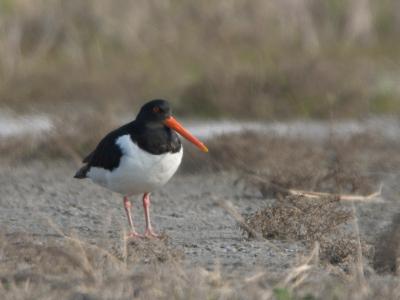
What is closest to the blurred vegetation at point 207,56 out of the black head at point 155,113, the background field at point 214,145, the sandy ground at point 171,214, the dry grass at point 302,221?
the background field at point 214,145

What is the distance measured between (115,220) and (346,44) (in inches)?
519

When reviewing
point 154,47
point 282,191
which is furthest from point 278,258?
point 154,47

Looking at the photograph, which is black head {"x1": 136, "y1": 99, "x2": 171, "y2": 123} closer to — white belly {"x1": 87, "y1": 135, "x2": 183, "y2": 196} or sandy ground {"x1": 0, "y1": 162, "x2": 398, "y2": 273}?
white belly {"x1": 87, "y1": 135, "x2": 183, "y2": 196}

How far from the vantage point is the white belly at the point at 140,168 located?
31.5 feet

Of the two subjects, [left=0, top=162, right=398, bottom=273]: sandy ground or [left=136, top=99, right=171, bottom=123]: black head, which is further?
[left=136, top=99, right=171, bottom=123]: black head

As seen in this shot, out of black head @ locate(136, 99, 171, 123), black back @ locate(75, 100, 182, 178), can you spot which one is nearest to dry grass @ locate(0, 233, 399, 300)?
black back @ locate(75, 100, 182, 178)

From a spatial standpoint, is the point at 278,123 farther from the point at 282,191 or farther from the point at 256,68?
the point at 282,191

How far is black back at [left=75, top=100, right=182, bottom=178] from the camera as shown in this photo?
968 centimetres

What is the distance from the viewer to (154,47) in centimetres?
2200

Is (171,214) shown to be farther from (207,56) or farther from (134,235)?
(207,56)

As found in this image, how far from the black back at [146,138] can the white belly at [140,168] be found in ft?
0.13

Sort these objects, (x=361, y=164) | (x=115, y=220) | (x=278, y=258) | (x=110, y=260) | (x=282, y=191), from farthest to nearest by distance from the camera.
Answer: (x=361, y=164) < (x=282, y=191) < (x=115, y=220) < (x=278, y=258) < (x=110, y=260)

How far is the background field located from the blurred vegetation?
Result: 0.03 meters

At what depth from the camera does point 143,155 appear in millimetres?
9633
